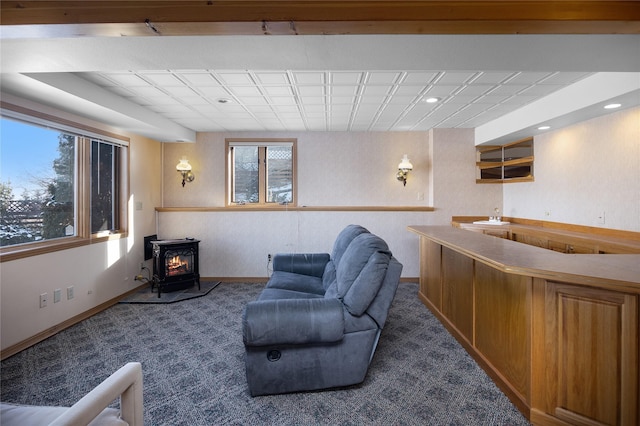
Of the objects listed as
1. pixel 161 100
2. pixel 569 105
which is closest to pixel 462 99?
pixel 569 105

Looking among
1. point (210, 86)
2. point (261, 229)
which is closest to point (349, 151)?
point (261, 229)

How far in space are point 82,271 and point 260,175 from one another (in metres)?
2.68

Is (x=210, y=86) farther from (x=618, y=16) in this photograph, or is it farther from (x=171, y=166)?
(x=618, y=16)

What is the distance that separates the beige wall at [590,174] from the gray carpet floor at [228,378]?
2.18 meters

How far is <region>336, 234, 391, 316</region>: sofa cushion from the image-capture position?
6.31ft

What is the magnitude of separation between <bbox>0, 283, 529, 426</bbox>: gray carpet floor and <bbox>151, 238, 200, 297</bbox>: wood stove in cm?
89

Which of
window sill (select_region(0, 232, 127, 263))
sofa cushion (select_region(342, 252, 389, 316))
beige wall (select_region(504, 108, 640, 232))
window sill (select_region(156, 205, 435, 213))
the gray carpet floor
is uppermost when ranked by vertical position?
beige wall (select_region(504, 108, 640, 232))

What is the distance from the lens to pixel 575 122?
323 centimetres

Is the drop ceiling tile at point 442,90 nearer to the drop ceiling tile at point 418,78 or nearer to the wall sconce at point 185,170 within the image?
the drop ceiling tile at point 418,78

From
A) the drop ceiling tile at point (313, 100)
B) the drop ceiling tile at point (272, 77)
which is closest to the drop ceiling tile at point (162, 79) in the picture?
the drop ceiling tile at point (272, 77)

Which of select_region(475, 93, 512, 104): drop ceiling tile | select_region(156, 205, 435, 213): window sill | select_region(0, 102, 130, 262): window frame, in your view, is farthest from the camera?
select_region(156, 205, 435, 213): window sill

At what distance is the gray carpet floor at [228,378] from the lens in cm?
171

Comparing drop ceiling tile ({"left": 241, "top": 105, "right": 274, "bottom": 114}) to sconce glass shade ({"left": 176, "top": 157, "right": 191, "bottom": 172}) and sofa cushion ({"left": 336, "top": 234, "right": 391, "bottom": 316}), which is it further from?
sofa cushion ({"left": 336, "top": 234, "right": 391, "bottom": 316})

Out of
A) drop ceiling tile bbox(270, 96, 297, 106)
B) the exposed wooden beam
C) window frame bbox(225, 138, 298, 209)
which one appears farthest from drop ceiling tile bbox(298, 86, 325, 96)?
window frame bbox(225, 138, 298, 209)
